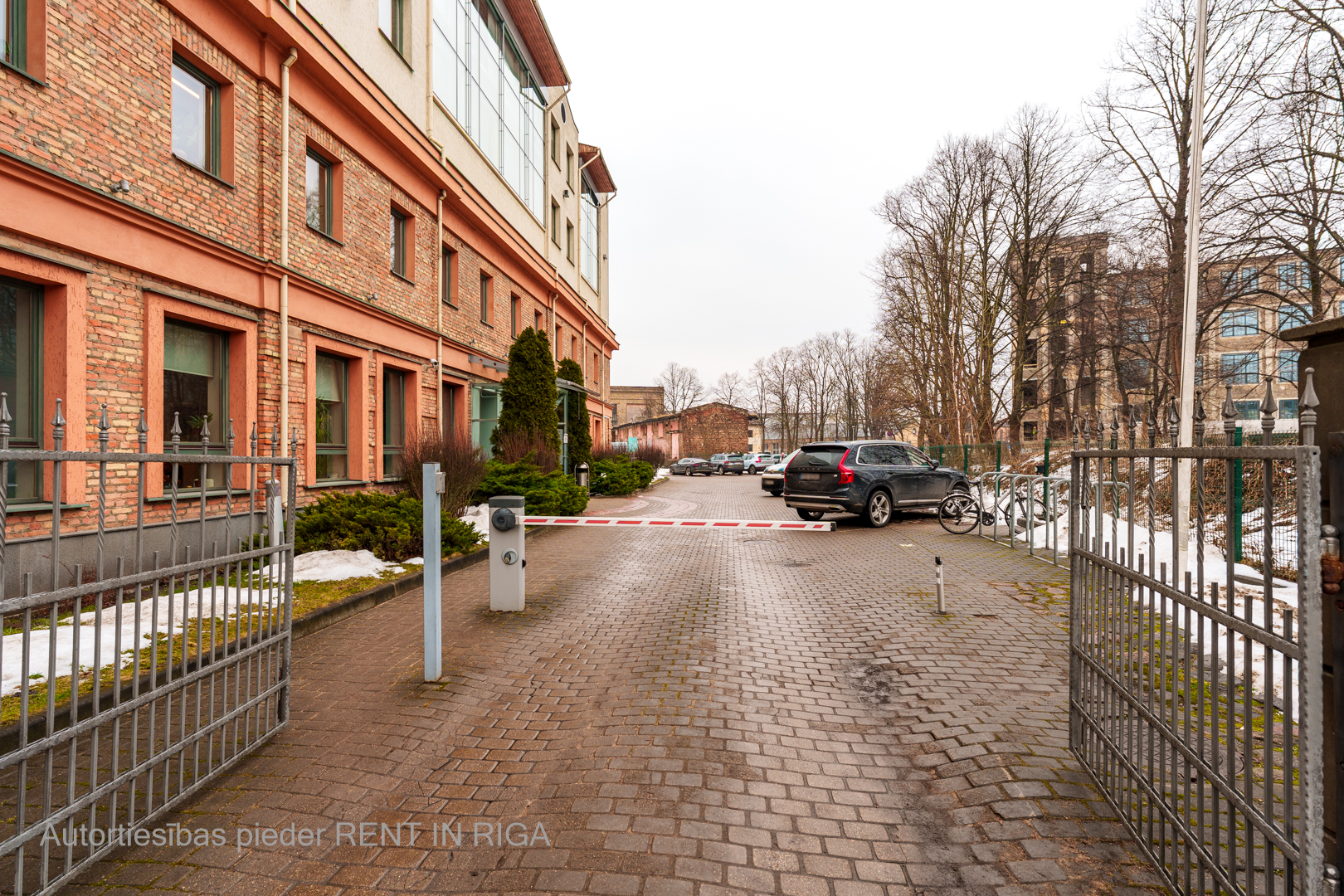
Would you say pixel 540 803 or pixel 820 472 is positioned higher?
pixel 820 472

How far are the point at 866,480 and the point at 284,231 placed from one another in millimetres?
11800

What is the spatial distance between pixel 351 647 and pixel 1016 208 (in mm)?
28441

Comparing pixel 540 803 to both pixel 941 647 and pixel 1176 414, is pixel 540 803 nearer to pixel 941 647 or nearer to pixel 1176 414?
pixel 1176 414

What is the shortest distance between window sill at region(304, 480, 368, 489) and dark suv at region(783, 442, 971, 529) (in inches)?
352

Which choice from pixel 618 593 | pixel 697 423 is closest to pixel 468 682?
pixel 618 593

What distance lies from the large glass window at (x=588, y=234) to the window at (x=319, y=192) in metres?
20.3

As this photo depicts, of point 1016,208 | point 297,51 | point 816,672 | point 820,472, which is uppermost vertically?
point 1016,208

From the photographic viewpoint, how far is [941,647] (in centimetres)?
600

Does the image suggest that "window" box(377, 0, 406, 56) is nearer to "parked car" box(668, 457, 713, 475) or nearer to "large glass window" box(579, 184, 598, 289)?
"large glass window" box(579, 184, 598, 289)

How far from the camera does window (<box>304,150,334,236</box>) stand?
498 inches

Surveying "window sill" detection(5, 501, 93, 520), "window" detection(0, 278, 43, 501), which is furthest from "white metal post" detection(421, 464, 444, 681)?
"window" detection(0, 278, 43, 501)

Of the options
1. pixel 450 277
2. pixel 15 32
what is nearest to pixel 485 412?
pixel 450 277

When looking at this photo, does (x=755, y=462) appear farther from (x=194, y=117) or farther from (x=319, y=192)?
(x=194, y=117)

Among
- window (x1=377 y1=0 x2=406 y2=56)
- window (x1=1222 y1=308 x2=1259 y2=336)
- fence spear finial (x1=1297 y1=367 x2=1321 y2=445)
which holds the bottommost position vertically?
fence spear finial (x1=1297 y1=367 x2=1321 y2=445)
